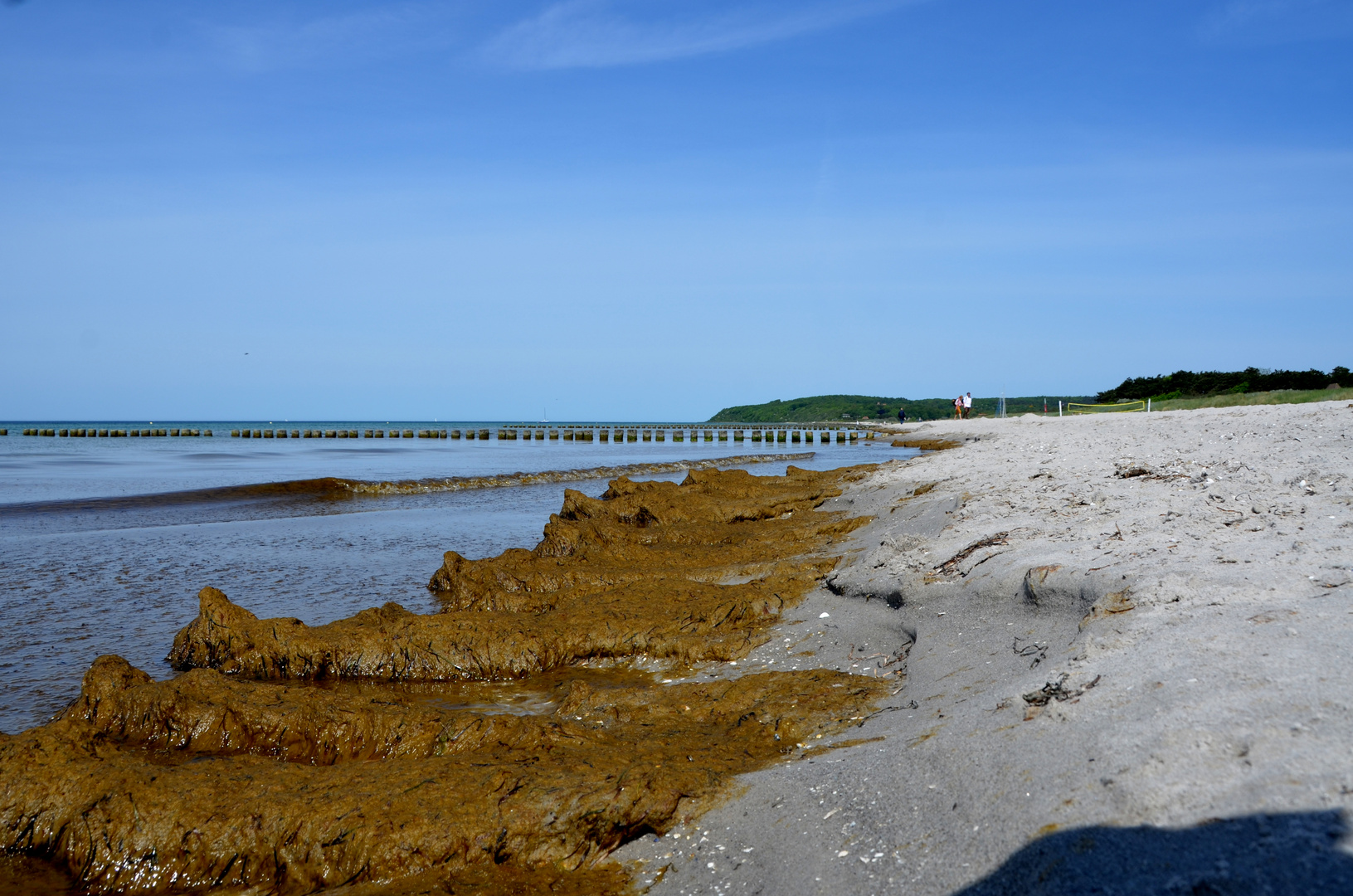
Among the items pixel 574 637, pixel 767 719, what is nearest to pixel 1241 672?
pixel 767 719

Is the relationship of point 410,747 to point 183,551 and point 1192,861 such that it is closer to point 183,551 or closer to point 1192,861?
point 1192,861

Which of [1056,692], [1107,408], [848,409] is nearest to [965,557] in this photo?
[1056,692]

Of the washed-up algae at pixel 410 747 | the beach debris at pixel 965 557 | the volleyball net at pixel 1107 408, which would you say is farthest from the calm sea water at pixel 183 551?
the volleyball net at pixel 1107 408

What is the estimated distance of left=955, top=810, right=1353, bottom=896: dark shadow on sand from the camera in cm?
234

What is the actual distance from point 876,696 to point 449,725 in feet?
8.84

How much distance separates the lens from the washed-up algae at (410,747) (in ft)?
12.8

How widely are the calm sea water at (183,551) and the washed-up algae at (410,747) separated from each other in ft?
4.57

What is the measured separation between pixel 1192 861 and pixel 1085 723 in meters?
1.13

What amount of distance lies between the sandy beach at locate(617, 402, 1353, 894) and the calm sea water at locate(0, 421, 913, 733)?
562cm

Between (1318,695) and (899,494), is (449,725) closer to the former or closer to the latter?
(1318,695)

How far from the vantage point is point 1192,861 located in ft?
8.34

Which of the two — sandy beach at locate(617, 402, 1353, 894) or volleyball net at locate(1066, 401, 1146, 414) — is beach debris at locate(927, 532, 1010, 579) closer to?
sandy beach at locate(617, 402, 1353, 894)

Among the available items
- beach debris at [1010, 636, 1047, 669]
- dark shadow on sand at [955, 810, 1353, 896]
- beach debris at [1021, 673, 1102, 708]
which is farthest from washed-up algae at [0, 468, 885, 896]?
dark shadow on sand at [955, 810, 1353, 896]

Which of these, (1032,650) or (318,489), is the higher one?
(1032,650)
